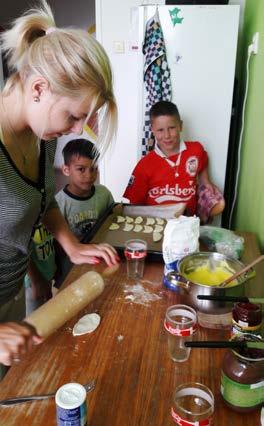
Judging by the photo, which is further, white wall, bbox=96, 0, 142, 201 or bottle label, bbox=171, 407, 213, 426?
white wall, bbox=96, 0, 142, 201

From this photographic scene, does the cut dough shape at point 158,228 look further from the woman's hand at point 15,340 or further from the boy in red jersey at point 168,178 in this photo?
the woman's hand at point 15,340

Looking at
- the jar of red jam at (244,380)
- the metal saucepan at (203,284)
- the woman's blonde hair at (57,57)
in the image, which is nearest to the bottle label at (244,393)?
the jar of red jam at (244,380)

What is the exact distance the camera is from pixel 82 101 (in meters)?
0.81

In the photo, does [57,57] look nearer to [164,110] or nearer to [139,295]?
[139,295]

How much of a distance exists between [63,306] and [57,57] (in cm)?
53

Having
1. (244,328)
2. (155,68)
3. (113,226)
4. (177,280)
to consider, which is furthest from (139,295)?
(155,68)

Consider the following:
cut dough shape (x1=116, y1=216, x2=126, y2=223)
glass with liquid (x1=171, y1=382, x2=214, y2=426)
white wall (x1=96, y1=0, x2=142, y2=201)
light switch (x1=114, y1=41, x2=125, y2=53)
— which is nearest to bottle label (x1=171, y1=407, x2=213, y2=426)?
glass with liquid (x1=171, y1=382, x2=214, y2=426)

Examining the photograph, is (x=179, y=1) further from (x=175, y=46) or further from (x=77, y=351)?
(x=77, y=351)

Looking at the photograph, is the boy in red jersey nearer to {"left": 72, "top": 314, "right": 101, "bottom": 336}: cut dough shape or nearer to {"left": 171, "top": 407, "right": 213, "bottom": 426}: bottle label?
{"left": 72, "top": 314, "right": 101, "bottom": 336}: cut dough shape

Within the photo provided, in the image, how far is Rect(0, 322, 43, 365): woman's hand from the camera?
2.20 feet

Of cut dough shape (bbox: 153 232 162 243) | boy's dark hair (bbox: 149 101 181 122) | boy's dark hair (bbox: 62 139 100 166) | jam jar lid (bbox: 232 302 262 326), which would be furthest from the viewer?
boy's dark hair (bbox: 149 101 181 122)

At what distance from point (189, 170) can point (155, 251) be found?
3.48 ft

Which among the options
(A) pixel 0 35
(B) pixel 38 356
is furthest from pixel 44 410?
(A) pixel 0 35

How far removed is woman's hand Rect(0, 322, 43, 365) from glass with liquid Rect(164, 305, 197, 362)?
11.0 inches
